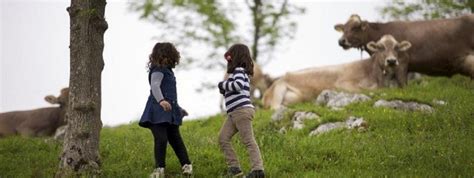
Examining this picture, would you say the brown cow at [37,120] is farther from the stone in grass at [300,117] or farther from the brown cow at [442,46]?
the brown cow at [442,46]

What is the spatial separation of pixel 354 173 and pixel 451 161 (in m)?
1.55

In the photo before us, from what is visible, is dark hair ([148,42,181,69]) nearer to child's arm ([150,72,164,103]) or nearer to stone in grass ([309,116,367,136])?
child's arm ([150,72,164,103])

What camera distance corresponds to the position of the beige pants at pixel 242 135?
9.38m

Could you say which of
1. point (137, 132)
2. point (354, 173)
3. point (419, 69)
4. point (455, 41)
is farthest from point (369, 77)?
point (354, 173)

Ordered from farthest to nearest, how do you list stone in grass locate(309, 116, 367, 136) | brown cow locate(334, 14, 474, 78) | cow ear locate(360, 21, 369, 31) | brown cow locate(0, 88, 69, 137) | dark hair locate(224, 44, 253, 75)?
cow ear locate(360, 21, 369, 31)
brown cow locate(0, 88, 69, 137)
brown cow locate(334, 14, 474, 78)
stone in grass locate(309, 116, 367, 136)
dark hair locate(224, 44, 253, 75)

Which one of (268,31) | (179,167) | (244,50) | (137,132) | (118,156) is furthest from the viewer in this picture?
(268,31)

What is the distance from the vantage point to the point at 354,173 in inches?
385

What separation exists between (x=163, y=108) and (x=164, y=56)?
0.81m

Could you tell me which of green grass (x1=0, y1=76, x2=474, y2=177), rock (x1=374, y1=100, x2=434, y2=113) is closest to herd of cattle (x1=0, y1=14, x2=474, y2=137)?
rock (x1=374, y1=100, x2=434, y2=113)

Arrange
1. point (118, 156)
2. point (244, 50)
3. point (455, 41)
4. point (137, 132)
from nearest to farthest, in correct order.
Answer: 1. point (244, 50)
2. point (118, 156)
3. point (137, 132)
4. point (455, 41)

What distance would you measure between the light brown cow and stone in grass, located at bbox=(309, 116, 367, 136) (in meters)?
5.15

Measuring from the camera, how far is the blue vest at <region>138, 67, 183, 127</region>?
966 cm

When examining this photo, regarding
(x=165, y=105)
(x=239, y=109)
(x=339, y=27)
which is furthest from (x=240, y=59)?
(x=339, y=27)

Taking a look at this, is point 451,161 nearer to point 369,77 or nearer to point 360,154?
point 360,154
